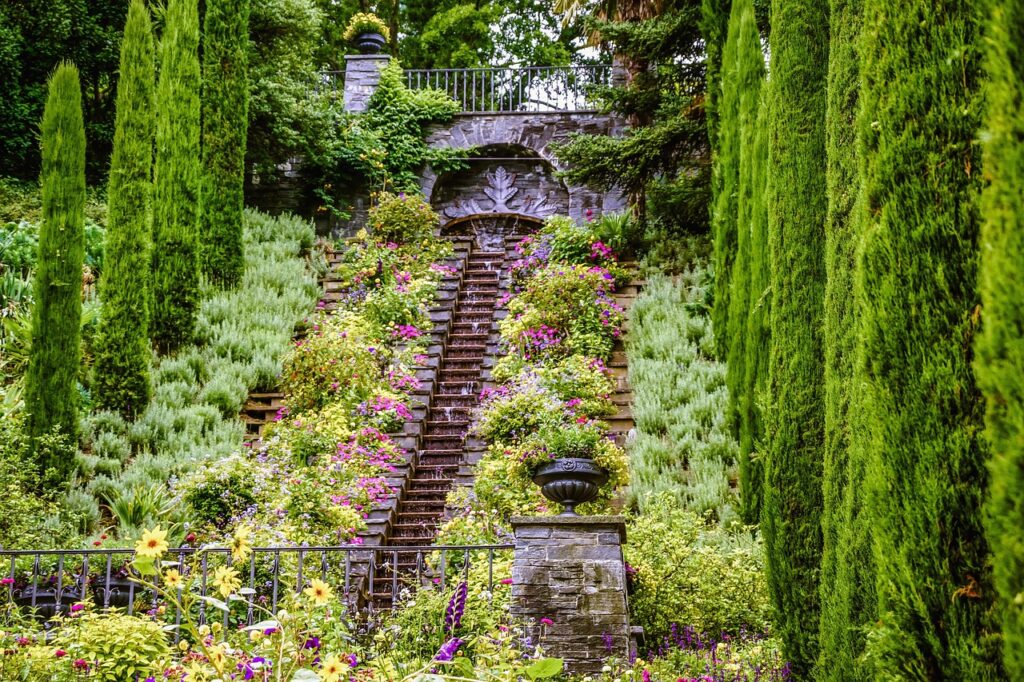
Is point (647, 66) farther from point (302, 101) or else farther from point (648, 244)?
point (302, 101)

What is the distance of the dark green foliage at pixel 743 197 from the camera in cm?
988

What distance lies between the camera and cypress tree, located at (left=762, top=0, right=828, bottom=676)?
211 inches

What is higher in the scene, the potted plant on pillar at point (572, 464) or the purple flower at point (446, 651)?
the potted plant on pillar at point (572, 464)

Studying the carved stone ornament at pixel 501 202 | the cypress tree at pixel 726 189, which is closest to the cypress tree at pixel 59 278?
the cypress tree at pixel 726 189

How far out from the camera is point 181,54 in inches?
517

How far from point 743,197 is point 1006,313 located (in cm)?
851

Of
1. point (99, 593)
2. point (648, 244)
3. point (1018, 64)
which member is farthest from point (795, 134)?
point (648, 244)

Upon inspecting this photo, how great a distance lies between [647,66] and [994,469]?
1498cm

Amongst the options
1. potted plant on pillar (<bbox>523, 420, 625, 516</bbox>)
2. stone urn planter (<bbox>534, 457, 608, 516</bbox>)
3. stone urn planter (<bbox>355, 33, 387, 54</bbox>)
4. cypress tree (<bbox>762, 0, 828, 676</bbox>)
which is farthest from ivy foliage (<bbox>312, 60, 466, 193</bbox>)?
stone urn planter (<bbox>534, 457, 608, 516</bbox>)

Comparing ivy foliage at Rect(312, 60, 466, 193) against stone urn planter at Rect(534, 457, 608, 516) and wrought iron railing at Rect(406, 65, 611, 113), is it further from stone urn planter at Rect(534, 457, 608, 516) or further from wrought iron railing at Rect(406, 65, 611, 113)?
stone urn planter at Rect(534, 457, 608, 516)

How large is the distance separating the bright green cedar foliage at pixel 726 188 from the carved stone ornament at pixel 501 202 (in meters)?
6.43

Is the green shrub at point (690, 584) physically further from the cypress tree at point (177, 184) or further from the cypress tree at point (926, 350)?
the cypress tree at point (177, 184)

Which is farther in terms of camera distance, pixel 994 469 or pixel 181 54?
pixel 181 54

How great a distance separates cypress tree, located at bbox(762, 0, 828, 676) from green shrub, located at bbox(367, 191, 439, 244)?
30.2 feet
